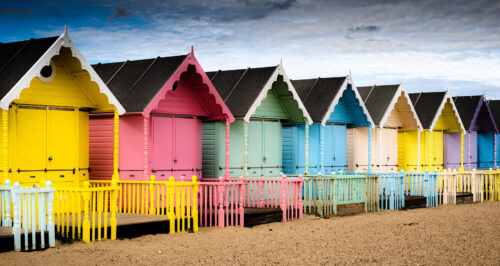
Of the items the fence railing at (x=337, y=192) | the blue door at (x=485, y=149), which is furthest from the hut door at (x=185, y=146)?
the blue door at (x=485, y=149)

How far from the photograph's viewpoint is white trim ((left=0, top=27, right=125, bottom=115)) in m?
13.6

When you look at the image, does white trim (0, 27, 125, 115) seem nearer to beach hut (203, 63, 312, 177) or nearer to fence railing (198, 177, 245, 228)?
fence railing (198, 177, 245, 228)

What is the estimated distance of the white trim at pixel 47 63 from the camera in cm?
1361

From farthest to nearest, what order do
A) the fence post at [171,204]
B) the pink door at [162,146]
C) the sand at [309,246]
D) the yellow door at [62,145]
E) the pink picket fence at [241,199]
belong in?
the pink door at [162,146] < the pink picket fence at [241,199] < the yellow door at [62,145] < the fence post at [171,204] < the sand at [309,246]

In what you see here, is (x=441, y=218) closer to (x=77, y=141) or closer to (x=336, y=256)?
(x=336, y=256)

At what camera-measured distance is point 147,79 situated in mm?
17828

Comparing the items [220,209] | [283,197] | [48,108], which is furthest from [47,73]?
[283,197]

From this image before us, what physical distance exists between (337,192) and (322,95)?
5598 mm

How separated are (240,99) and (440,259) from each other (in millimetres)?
10059

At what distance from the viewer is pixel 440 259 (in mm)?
11641

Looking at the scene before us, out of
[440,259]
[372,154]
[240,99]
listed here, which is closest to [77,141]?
[240,99]

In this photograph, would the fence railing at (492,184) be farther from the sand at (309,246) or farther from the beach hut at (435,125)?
the sand at (309,246)

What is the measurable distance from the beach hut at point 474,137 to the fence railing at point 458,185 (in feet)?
19.8

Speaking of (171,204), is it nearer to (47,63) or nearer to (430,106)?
(47,63)
